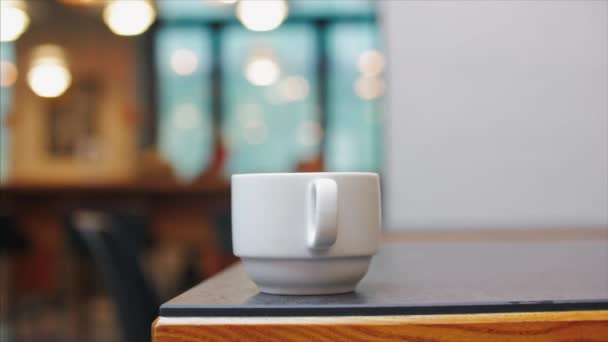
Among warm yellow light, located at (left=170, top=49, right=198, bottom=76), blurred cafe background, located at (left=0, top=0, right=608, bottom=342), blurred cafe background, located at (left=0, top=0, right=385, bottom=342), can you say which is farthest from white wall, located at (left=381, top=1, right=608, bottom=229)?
warm yellow light, located at (left=170, top=49, right=198, bottom=76)

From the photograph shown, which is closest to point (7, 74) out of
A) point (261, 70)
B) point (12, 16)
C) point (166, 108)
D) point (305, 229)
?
point (166, 108)

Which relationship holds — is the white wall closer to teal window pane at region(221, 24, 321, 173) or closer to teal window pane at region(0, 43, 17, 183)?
teal window pane at region(221, 24, 321, 173)

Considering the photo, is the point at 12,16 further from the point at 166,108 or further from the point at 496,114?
the point at 496,114

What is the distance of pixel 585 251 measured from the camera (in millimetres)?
1031

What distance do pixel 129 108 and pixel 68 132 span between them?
30.4 inches

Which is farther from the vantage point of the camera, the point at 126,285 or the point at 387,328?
the point at 126,285

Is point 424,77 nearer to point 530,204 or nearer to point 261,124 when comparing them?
point 530,204

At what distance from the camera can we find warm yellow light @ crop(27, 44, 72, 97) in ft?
26.7

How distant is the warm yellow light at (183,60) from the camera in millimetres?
9023

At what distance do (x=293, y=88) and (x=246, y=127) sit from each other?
0.65 metres

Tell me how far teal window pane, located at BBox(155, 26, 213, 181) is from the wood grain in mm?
8495

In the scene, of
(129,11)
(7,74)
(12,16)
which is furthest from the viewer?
(7,74)

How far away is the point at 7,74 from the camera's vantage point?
333 inches

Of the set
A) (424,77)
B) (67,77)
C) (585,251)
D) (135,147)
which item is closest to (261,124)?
(135,147)
